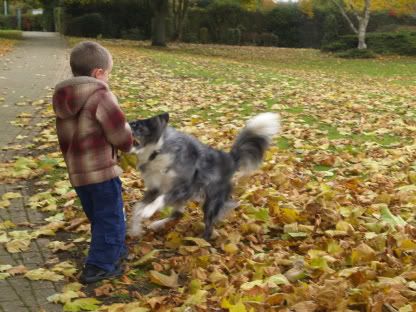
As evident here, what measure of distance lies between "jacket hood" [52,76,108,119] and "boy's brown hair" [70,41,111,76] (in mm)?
115

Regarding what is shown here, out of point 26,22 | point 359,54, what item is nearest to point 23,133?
point 359,54

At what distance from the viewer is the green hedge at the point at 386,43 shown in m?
34.2

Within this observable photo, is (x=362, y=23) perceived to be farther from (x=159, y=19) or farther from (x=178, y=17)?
(x=178, y=17)

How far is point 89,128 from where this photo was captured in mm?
3904

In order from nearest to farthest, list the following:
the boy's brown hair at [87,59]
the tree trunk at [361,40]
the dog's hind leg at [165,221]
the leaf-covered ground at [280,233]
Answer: the leaf-covered ground at [280,233]
the boy's brown hair at [87,59]
the dog's hind leg at [165,221]
the tree trunk at [361,40]

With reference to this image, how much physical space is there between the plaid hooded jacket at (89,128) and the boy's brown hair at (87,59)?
0.11 metres

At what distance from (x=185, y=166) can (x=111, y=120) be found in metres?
0.95

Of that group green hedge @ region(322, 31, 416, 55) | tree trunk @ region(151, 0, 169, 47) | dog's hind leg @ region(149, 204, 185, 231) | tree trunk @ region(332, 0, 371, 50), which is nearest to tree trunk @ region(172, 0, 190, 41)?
tree trunk @ region(151, 0, 169, 47)

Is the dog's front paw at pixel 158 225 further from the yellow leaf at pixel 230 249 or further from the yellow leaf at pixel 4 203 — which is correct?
the yellow leaf at pixel 4 203

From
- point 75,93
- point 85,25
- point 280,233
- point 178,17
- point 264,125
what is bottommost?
point 280,233

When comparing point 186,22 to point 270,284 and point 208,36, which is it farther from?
point 270,284

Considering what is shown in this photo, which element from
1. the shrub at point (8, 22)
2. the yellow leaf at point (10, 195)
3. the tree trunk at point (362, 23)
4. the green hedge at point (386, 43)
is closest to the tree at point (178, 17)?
the green hedge at point (386, 43)

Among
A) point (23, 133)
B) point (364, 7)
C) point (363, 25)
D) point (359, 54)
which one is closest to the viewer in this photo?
point (23, 133)

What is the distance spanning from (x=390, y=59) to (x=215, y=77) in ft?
58.0
